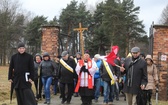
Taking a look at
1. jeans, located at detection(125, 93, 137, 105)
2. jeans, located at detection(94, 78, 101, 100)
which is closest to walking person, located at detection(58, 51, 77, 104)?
jeans, located at detection(94, 78, 101, 100)

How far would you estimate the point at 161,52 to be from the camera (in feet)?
48.2

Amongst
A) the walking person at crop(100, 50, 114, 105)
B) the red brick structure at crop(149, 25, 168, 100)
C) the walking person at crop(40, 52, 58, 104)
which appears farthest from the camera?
the red brick structure at crop(149, 25, 168, 100)

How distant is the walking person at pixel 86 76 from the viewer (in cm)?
1218

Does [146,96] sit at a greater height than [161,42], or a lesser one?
lesser

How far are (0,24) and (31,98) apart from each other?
43.4 m

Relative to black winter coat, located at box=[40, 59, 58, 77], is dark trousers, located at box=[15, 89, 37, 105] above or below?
below

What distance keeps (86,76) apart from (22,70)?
3.36 meters

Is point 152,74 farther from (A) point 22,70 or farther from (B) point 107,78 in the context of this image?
(A) point 22,70

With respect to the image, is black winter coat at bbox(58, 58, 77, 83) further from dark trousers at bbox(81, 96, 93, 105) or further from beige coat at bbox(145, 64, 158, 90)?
beige coat at bbox(145, 64, 158, 90)

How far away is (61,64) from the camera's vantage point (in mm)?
12586

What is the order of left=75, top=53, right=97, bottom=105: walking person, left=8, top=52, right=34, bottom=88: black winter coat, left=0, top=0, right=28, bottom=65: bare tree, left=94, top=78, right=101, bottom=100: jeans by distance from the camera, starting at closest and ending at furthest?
left=8, top=52, right=34, bottom=88: black winter coat < left=75, top=53, right=97, bottom=105: walking person < left=94, top=78, right=101, bottom=100: jeans < left=0, top=0, right=28, bottom=65: bare tree

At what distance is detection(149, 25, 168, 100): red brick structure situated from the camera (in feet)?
47.5

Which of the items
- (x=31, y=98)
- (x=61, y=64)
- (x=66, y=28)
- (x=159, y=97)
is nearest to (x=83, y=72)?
(x=61, y=64)

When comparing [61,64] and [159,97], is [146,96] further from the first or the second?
[159,97]
